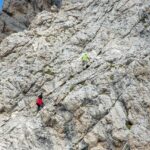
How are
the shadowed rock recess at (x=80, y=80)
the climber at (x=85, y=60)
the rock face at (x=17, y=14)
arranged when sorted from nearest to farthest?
1. the shadowed rock recess at (x=80, y=80)
2. the climber at (x=85, y=60)
3. the rock face at (x=17, y=14)

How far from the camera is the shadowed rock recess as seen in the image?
4197cm

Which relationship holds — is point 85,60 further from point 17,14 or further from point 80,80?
point 17,14

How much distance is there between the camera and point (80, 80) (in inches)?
1865

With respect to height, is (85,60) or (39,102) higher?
(85,60)

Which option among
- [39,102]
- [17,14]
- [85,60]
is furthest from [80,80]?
[17,14]

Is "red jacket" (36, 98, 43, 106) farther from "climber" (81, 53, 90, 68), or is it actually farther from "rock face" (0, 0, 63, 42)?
"rock face" (0, 0, 63, 42)

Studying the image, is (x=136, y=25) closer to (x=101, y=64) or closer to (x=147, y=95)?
(x=101, y=64)

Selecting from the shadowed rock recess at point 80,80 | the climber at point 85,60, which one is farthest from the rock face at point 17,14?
the climber at point 85,60

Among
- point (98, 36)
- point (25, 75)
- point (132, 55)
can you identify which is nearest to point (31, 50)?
point (25, 75)

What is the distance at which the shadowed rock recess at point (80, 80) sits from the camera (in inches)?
1652

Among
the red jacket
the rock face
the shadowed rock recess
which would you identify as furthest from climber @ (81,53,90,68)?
the rock face

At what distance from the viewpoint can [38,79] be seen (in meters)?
50.2

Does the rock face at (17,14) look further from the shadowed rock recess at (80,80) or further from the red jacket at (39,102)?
the red jacket at (39,102)

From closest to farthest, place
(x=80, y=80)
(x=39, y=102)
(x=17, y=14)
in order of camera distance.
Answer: (x=39, y=102) < (x=80, y=80) < (x=17, y=14)
